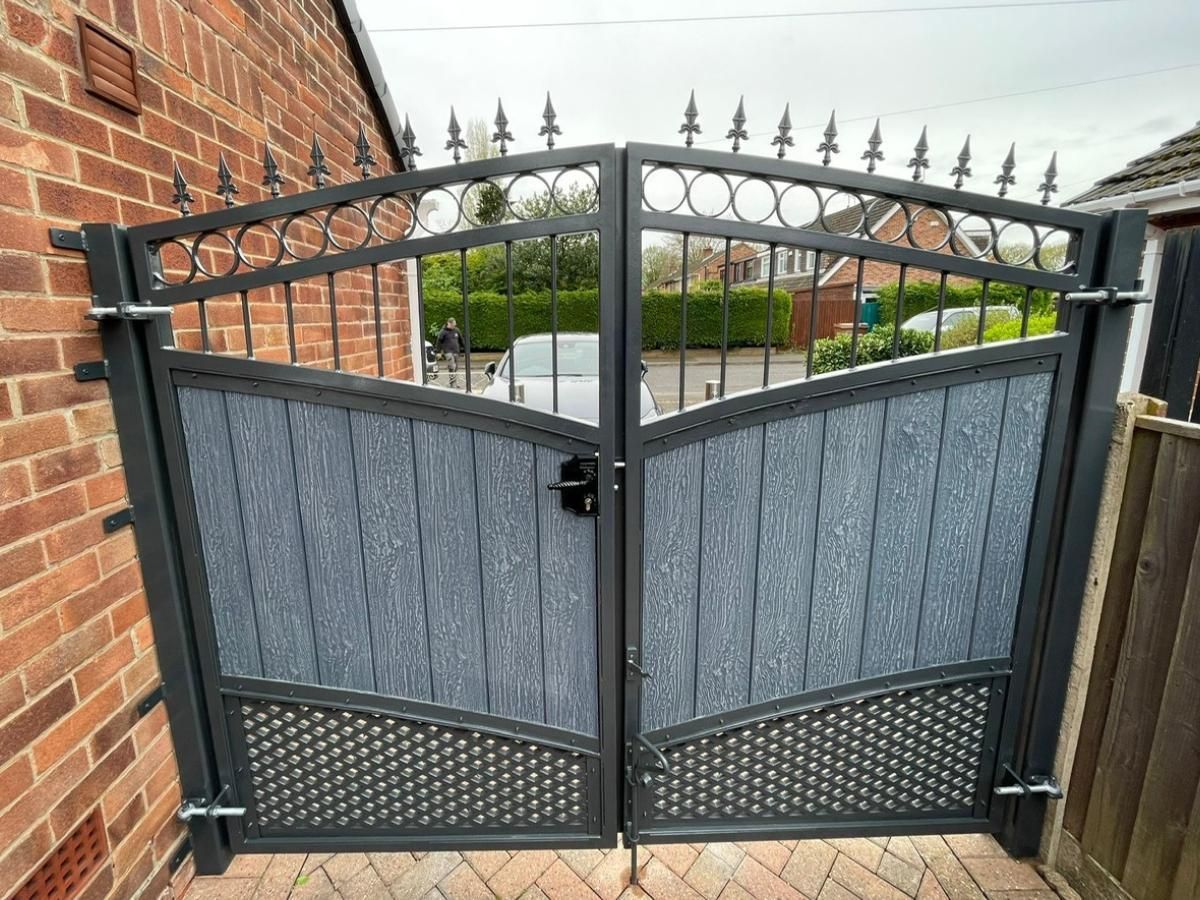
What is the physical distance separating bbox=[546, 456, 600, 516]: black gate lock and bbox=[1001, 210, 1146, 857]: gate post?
146 cm

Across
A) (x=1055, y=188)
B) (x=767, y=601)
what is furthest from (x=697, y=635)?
(x=1055, y=188)

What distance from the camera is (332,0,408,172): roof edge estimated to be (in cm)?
307

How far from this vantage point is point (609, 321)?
1645mm

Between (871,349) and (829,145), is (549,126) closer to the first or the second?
(829,145)

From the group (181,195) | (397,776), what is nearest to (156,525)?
(181,195)

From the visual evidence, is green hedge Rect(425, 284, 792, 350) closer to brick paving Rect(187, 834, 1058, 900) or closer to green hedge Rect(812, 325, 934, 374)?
green hedge Rect(812, 325, 934, 374)

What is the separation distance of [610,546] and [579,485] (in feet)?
0.71

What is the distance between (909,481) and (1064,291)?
684mm

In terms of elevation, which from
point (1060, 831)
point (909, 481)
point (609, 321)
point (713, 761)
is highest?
point (609, 321)

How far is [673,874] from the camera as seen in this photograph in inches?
77.4

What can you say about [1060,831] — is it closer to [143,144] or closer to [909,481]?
[909,481]

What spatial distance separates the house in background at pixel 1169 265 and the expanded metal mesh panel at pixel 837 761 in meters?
1.99

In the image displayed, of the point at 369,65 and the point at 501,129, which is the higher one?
the point at 369,65

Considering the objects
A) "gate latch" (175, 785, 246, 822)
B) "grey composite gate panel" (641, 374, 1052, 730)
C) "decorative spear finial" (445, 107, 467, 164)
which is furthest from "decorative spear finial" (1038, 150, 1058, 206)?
"gate latch" (175, 785, 246, 822)
